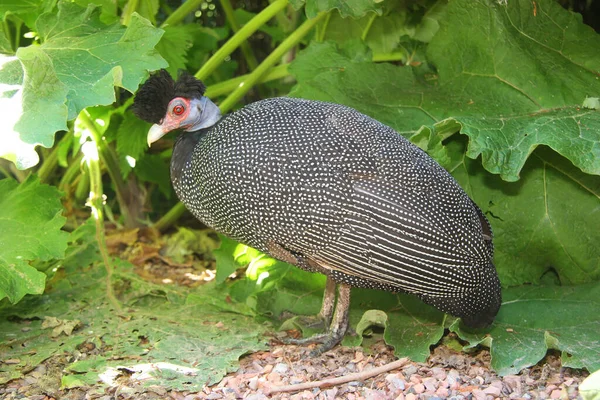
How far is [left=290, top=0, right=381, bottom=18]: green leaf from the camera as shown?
9.57 ft

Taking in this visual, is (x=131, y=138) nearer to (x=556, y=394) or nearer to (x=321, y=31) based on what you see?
(x=321, y=31)

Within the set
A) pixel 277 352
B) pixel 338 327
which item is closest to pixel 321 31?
pixel 338 327

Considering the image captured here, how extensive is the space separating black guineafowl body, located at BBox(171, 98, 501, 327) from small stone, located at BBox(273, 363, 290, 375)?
0.35 m

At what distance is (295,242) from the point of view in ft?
8.23

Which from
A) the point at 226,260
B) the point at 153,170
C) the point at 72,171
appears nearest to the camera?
the point at 226,260

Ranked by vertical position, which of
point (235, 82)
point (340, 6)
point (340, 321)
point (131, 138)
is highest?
point (340, 6)

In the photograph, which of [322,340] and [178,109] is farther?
[322,340]

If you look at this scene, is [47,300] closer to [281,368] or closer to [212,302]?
[212,302]

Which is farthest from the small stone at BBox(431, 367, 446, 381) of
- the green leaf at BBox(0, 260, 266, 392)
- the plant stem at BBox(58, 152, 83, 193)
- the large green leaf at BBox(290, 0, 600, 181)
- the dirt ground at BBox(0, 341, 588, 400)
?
the plant stem at BBox(58, 152, 83, 193)

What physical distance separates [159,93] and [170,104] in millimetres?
55

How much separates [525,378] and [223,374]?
3.26 ft

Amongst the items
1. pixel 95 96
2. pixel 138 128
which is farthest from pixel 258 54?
pixel 95 96

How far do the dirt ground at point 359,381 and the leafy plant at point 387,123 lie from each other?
0.06 m

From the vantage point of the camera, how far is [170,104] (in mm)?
2775
